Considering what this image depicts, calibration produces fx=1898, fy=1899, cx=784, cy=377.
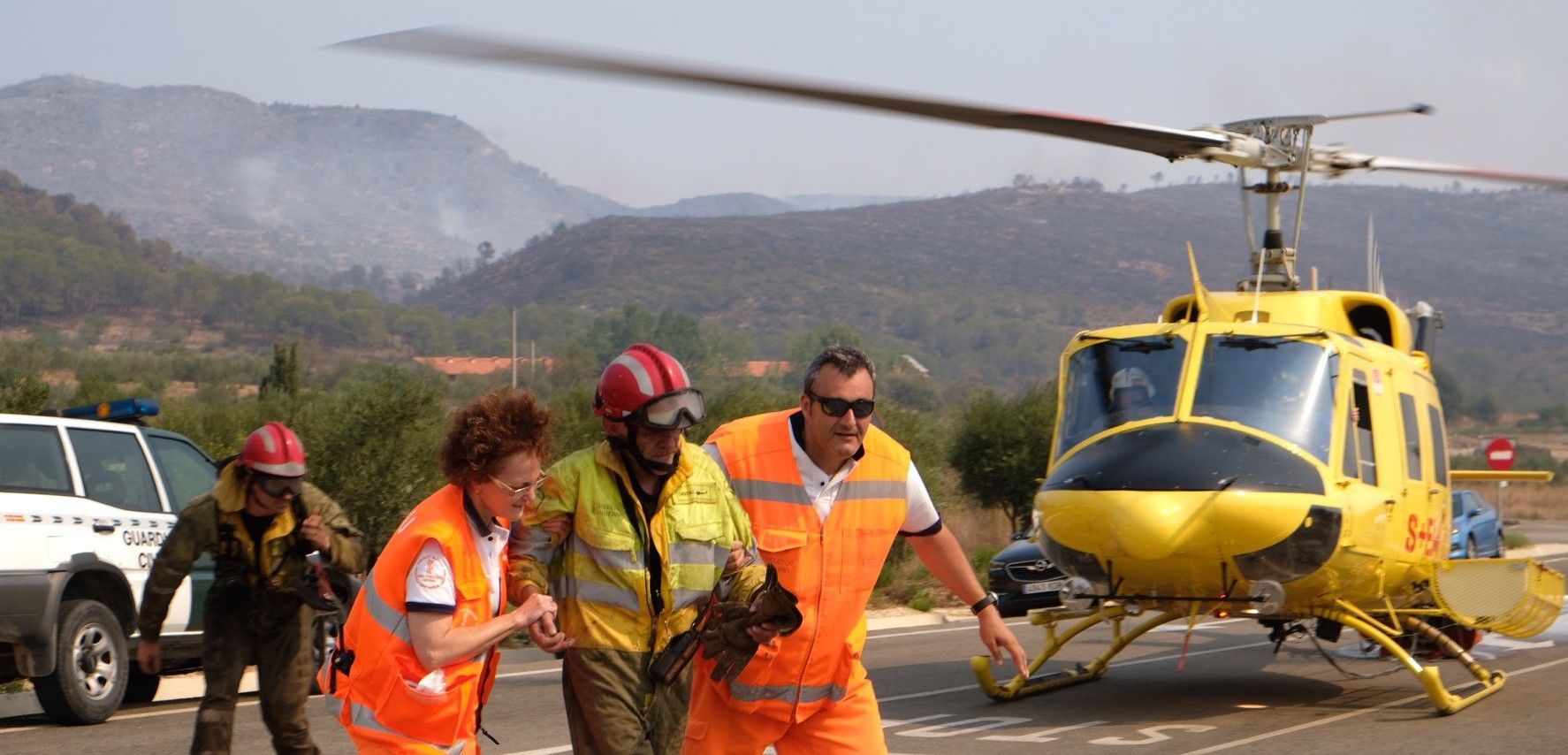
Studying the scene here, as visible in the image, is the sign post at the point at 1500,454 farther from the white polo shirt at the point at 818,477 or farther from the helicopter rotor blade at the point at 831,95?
the white polo shirt at the point at 818,477

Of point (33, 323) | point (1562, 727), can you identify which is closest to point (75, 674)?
point (1562, 727)

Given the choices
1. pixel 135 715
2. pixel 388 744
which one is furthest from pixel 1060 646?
pixel 388 744

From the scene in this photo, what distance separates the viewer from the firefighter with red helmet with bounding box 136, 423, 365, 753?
7562 millimetres

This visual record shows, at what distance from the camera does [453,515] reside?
5.12 meters

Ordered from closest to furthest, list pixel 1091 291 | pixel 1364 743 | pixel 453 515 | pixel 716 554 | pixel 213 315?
1. pixel 453 515
2. pixel 716 554
3. pixel 1364 743
4. pixel 213 315
5. pixel 1091 291

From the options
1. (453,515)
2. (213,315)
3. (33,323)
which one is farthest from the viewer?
(213,315)

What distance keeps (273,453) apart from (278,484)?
0.16 metres

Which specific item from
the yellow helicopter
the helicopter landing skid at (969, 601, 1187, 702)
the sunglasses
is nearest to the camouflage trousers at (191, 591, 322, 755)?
the sunglasses

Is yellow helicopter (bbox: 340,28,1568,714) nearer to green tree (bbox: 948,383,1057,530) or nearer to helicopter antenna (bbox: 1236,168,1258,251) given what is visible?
helicopter antenna (bbox: 1236,168,1258,251)

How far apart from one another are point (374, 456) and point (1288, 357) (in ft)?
50.1

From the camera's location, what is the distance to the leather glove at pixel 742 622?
554cm

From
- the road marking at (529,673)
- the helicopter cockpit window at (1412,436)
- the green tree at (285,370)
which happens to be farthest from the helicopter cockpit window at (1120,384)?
the green tree at (285,370)

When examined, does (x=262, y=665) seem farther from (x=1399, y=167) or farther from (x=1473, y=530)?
(x=1473, y=530)

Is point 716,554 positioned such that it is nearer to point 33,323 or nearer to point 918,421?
point 918,421
